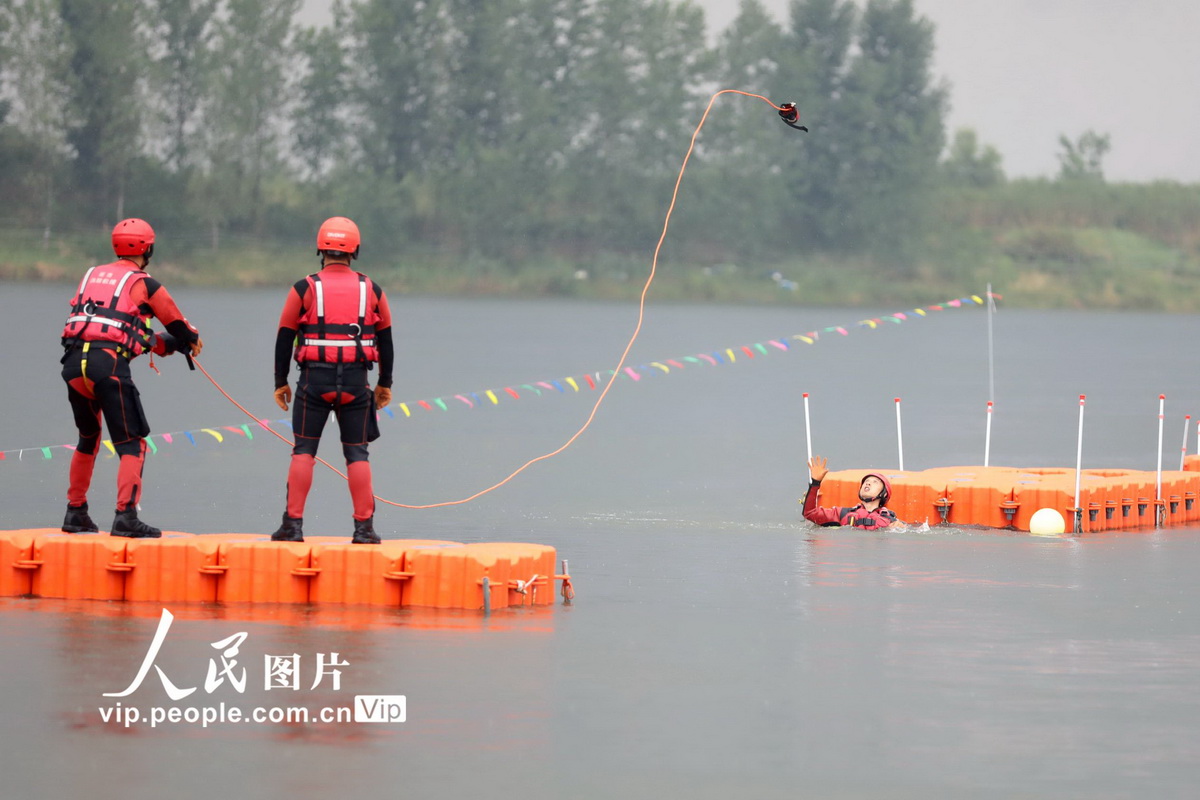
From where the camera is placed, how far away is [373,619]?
1345 centimetres

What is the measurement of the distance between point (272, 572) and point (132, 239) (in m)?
2.52

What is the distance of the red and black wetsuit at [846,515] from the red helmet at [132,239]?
7.79 metres

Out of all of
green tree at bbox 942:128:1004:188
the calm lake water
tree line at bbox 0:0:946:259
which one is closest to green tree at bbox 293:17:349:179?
tree line at bbox 0:0:946:259

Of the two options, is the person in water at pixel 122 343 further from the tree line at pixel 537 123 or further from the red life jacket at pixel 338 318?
the tree line at pixel 537 123

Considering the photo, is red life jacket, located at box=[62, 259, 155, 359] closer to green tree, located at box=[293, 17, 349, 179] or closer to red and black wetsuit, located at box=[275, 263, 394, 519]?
red and black wetsuit, located at box=[275, 263, 394, 519]

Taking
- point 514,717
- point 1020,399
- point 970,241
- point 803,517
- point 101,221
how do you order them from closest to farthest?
point 514,717 < point 803,517 < point 1020,399 < point 101,221 < point 970,241

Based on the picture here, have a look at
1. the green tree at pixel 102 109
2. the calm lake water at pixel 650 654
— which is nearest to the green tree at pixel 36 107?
the green tree at pixel 102 109

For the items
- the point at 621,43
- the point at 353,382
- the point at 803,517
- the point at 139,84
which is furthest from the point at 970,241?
the point at 353,382

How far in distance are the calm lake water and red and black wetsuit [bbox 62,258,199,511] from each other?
1.20m

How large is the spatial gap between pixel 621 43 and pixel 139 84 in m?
30.2

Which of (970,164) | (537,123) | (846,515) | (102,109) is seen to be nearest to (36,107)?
(102,109)

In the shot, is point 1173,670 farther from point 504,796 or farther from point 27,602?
point 27,602

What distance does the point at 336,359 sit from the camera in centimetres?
1395

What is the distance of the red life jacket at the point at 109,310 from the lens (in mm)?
13922
